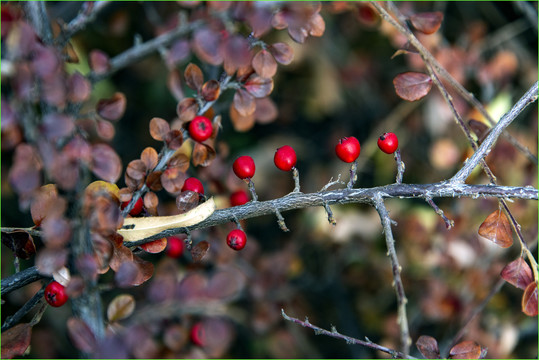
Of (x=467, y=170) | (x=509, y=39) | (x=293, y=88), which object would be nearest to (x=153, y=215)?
(x=467, y=170)

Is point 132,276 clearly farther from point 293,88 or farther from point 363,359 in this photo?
point 293,88

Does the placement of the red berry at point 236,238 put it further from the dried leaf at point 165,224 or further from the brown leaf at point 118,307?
the brown leaf at point 118,307

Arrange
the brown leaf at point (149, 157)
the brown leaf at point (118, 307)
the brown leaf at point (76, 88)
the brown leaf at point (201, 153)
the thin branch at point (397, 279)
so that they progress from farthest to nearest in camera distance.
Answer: the brown leaf at point (201, 153)
the brown leaf at point (149, 157)
the brown leaf at point (118, 307)
the brown leaf at point (76, 88)
the thin branch at point (397, 279)

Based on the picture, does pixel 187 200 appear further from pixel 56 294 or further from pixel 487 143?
pixel 487 143

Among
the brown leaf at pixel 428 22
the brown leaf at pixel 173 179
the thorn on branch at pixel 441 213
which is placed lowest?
the brown leaf at pixel 173 179

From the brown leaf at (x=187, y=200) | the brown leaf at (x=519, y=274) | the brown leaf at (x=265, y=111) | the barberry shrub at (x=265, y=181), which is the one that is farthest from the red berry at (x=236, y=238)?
the brown leaf at (x=519, y=274)

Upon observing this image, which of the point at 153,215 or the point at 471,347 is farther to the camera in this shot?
the point at 153,215

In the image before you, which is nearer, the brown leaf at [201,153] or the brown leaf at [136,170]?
the brown leaf at [136,170]

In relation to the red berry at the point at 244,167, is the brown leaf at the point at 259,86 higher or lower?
higher

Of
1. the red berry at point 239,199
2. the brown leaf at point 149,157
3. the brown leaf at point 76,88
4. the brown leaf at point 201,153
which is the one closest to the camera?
the brown leaf at point 76,88

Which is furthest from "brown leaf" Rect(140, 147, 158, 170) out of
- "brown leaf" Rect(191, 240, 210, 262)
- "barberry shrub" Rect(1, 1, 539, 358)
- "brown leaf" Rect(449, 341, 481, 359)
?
"brown leaf" Rect(449, 341, 481, 359)
